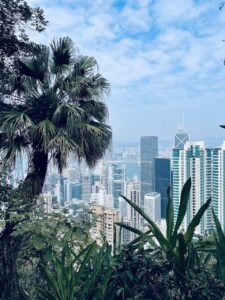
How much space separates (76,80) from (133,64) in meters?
1.46

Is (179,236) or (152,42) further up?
(152,42)

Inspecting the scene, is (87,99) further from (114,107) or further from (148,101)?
(148,101)

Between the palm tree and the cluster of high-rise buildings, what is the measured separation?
A: 0.67 feet

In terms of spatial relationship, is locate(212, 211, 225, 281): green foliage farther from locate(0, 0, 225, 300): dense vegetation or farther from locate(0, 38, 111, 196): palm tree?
locate(0, 38, 111, 196): palm tree

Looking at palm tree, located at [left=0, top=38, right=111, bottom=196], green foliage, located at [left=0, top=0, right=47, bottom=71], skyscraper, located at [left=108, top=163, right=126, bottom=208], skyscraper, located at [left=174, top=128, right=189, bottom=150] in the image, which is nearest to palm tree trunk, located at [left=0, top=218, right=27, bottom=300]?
palm tree, located at [left=0, top=38, right=111, bottom=196]

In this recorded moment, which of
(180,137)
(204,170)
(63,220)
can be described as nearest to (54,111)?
(63,220)

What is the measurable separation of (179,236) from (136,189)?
3.33m

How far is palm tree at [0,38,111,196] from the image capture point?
A: 381 cm

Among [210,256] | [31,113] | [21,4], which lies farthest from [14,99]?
[210,256]

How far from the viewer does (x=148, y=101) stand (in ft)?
22.3

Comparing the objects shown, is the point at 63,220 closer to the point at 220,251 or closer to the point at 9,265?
the point at 9,265

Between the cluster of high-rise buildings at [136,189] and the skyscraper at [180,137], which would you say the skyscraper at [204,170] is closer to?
the cluster of high-rise buildings at [136,189]

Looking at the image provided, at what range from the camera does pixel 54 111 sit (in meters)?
3.97

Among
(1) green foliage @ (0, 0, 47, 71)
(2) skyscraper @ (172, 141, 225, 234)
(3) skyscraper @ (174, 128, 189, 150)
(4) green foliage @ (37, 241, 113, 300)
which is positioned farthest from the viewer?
(3) skyscraper @ (174, 128, 189, 150)
